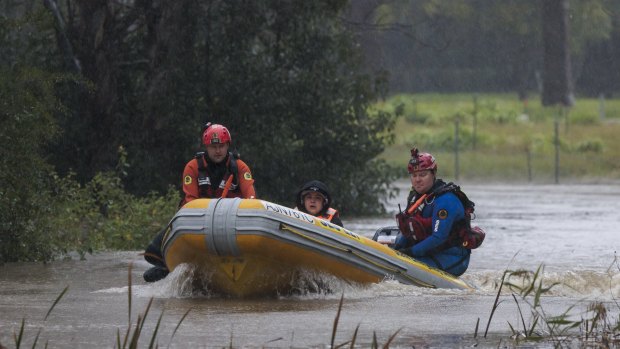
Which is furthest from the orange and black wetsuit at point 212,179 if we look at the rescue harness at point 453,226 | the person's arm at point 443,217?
the person's arm at point 443,217

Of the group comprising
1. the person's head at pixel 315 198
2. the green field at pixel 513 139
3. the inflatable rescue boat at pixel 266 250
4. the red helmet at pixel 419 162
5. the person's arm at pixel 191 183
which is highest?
the red helmet at pixel 419 162

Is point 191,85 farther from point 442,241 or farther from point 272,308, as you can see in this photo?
point 272,308

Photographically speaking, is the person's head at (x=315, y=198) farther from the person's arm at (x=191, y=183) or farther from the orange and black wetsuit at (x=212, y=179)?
the person's arm at (x=191, y=183)

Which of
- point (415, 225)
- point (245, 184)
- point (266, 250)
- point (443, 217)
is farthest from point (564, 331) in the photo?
point (245, 184)

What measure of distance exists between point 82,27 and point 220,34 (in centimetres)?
206

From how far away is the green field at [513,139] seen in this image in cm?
4100

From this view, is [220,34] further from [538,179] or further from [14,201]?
[538,179]

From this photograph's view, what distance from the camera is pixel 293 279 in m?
12.1

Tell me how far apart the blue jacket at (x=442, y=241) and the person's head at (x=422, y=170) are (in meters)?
0.13

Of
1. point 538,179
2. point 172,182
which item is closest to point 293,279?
point 172,182

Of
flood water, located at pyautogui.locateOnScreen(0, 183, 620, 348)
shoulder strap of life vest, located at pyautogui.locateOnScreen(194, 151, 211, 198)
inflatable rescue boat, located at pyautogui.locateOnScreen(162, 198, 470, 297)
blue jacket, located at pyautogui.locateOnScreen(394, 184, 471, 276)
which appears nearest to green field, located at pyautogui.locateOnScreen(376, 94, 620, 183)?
flood water, located at pyautogui.locateOnScreen(0, 183, 620, 348)

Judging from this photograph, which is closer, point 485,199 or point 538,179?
point 485,199

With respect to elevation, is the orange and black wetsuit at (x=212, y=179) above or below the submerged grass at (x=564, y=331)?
above

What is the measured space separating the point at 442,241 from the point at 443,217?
0.24 m
